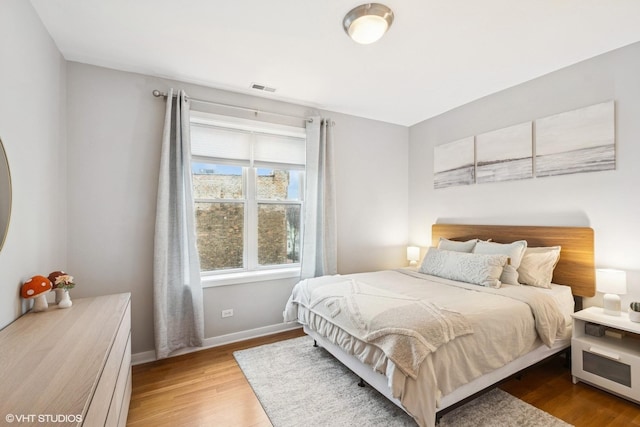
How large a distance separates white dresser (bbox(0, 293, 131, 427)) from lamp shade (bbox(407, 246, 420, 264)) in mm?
3359

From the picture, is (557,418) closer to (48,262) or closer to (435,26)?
(435,26)

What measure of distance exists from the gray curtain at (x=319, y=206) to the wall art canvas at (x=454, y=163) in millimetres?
1498

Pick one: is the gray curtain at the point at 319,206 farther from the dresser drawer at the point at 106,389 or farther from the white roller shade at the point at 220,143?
the dresser drawer at the point at 106,389

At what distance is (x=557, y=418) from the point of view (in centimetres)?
185

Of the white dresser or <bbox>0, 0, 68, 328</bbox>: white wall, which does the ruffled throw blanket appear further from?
<bbox>0, 0, 68, 328</bbox>: white wall

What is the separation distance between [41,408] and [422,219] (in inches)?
158

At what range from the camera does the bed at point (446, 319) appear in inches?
63.9

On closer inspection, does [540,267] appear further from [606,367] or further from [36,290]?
[36,290]

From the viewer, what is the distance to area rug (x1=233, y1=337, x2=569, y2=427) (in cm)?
184

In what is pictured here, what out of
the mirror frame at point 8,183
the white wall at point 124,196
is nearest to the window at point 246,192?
the white wall at point 124,196

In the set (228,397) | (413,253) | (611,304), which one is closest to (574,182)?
(611,304)

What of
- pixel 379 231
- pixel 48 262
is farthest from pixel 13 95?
pixel 379 231

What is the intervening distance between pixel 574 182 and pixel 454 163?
4.15 ft

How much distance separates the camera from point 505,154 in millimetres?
Answer: 3100
